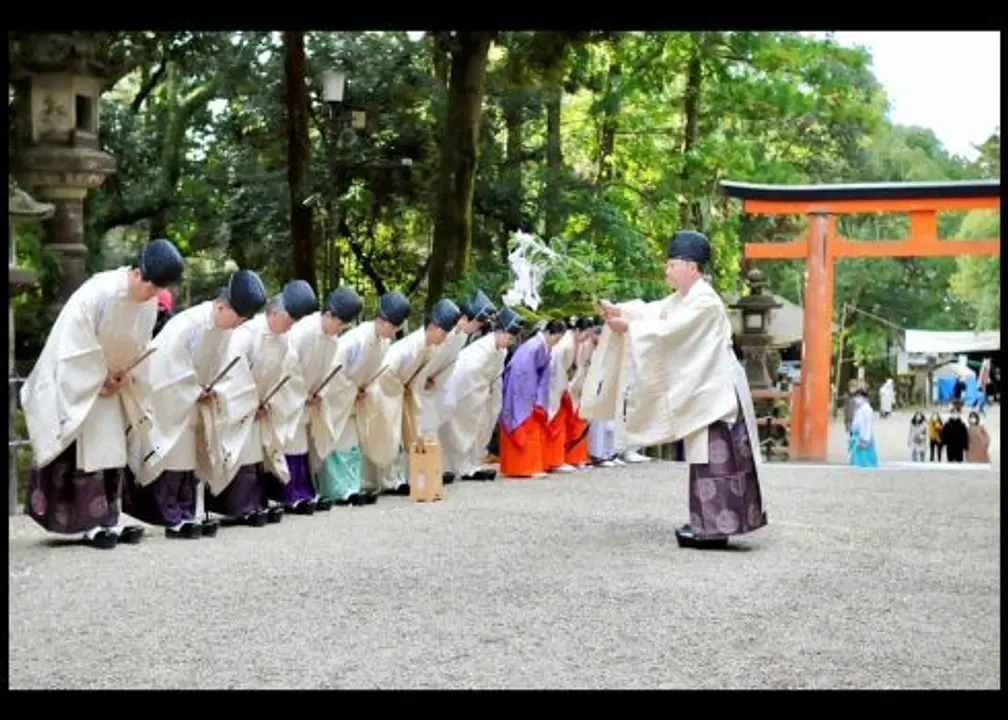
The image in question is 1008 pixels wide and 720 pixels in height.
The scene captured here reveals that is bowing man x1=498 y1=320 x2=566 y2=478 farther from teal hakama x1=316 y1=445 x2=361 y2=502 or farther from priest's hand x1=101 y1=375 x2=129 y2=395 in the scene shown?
priest's hand x1=101 y1=375 x2=129 y2=395

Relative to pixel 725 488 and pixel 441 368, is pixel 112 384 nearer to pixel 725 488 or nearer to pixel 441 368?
pixel 725 488

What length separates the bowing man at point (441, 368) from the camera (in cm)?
1366

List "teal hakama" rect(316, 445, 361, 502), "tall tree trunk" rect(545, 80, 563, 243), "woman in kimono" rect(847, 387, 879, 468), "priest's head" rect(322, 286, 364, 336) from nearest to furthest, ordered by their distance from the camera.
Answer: "priest's head" rect(322, 286, 364, 336), "teal hakama" rect(316, 445, 361, 502), "woman in kimono" rect(847, 387, 879, 468), "tall tree trunk" rect(545, 80, 563, 243)

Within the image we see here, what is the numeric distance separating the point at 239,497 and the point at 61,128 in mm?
6934

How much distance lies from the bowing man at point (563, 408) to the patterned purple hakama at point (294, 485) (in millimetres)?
4300

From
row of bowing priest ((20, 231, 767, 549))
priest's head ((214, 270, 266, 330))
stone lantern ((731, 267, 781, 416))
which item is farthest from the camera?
stone lantern ((731, 267, 781, 416))

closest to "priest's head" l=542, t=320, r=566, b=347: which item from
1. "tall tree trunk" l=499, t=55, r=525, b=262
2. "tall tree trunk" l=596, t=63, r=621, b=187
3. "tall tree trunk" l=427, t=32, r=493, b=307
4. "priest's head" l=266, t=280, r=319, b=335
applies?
"tall tree trunk" l=427, t=32, r=493, b=307

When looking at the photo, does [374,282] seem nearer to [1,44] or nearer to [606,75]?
[606,75]

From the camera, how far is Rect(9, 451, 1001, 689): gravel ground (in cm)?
599

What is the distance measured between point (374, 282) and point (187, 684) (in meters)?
19.2

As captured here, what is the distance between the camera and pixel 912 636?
679 cm

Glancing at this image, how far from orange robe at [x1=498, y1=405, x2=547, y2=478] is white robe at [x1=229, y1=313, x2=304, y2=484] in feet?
14.5

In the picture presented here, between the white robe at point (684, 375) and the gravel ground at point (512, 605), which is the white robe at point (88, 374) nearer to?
the gravel ground at point (512, 605)
